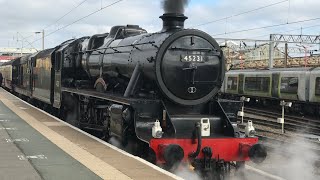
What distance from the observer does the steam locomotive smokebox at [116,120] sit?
27.1ft

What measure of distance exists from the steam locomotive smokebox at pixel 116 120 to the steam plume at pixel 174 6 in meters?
2.24

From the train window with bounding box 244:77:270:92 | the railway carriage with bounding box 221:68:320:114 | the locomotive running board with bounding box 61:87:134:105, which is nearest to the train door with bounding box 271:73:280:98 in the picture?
the railway carriage with bounding box 221:68:320:114

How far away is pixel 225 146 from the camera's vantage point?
7.77 m

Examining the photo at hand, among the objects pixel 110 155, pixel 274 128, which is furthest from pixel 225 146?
pixel 274 128

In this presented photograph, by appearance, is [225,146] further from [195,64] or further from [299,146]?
[299,146]

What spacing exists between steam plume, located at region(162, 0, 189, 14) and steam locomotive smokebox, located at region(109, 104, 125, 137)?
2243 mm

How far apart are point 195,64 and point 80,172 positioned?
10.5 feet

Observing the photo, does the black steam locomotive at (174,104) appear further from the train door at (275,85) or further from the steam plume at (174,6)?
the train door at (275,85)

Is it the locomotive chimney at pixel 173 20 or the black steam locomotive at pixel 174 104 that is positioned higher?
the locomotive chimney at pixel 173 20

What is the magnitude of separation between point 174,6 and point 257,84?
75.0 ft

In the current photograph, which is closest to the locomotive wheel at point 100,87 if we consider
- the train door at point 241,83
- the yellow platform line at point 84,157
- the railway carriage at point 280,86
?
the yellow platform line at point 84,157

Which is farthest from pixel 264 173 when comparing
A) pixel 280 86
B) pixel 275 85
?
pixel 275 85

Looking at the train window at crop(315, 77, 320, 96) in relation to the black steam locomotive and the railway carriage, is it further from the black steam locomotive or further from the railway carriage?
the black steam locomotive

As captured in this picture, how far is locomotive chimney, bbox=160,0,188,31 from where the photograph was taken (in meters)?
8.58
